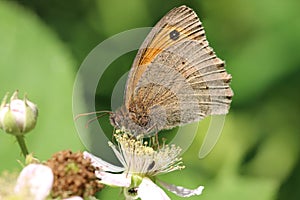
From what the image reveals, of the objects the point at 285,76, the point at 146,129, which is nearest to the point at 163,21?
→ the point at 146,129

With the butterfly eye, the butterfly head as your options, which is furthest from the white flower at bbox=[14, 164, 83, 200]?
the butterfly eye

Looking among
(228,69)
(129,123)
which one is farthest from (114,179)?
(228,69)

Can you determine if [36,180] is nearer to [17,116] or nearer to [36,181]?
[36,181]

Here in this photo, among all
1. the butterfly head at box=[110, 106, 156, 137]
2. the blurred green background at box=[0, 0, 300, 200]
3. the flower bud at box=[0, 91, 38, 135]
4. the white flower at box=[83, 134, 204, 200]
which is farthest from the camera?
the blurred green background at box=[0, 0, 300, 200]

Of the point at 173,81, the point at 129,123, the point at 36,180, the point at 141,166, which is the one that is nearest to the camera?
the point at 36,180

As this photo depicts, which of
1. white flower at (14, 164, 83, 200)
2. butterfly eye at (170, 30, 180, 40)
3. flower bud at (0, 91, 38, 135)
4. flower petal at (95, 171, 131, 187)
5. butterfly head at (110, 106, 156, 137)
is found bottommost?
flower petal at (95, 171, 131, 187)

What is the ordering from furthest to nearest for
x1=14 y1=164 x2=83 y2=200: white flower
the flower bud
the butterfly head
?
the butterfly head, the flower bud, x1=14 y1=164 x2=83 y2=200: white flower

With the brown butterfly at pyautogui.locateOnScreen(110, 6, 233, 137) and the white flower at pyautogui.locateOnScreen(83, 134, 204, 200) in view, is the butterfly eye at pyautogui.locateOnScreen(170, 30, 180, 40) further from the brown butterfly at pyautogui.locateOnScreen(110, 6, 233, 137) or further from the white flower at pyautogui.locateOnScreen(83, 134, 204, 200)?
the white flower at pyautogui.locateOnScreen(83, 134, 204, 200)
